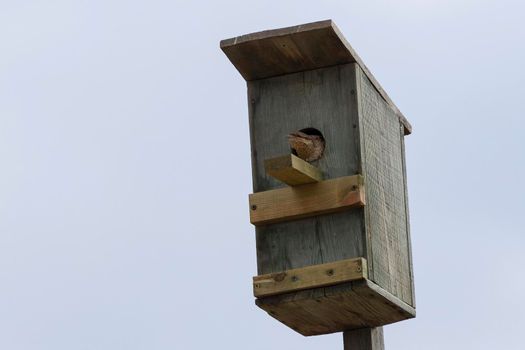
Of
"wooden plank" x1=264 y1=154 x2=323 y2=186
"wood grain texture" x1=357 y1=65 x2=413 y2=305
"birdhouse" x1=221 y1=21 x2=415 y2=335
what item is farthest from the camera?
"wood grain texture" x1=357 y1=65 x2=413 y2=305

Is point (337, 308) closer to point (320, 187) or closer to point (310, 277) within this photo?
point (310, 277)

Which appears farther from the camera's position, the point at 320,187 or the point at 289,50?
the point at 289,50

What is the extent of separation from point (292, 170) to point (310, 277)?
0.43 metres

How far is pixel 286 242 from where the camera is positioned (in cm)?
709

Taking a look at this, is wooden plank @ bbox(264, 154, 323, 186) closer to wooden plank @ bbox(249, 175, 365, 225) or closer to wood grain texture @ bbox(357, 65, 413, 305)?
wooden plank @ bbox(249, 175, 365, 225)

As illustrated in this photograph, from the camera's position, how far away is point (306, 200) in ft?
23.2

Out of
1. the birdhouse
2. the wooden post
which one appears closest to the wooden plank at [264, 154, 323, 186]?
the birdhouse

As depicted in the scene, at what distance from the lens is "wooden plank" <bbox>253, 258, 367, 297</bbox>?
6.86m

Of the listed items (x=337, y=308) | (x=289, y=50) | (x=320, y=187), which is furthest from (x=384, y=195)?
(x=289, y=50)

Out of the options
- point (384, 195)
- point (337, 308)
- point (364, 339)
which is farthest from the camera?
point (384, 195)

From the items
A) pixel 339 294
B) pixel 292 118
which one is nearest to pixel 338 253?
pixel 339 294

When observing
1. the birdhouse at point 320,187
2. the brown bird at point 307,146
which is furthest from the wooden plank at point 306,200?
the brown bird at point 307,146

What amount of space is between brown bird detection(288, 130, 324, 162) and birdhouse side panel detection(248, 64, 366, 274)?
0.09ft

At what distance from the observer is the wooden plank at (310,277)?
6859 mm
